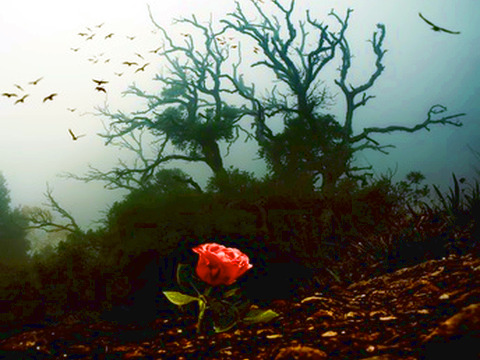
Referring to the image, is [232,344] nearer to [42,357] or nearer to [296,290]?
[42,357]

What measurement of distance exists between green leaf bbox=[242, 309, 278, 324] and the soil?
2.5 inches

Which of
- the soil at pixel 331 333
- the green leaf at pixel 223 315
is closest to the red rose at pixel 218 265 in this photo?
the green leaf at pixel 223 315

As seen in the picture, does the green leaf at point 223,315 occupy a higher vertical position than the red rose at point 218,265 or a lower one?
lower

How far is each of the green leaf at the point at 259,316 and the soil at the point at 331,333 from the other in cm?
6

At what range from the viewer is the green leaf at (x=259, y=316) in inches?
92.1

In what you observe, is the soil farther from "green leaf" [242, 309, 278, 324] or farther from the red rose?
the red rose

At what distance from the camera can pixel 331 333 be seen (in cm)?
199

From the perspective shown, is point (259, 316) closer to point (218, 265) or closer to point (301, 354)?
point (218, 265)

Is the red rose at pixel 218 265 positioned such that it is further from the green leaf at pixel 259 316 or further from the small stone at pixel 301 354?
the small stone at pixel 301 354

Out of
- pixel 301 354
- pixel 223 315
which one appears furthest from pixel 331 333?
pixel 223 315

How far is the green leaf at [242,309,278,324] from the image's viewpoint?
2340 millimetres

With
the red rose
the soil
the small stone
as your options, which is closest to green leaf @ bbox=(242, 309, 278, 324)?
the soil

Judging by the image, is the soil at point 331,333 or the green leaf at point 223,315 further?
the green leaf at point 223,315

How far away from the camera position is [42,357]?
212 cm
